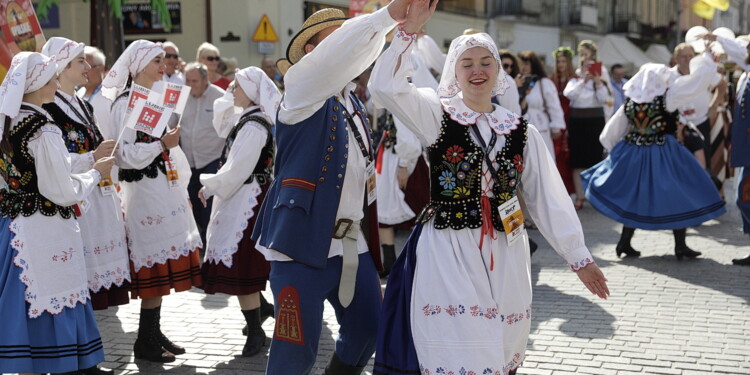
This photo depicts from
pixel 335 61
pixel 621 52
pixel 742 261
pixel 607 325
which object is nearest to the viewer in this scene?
pixel 335 61

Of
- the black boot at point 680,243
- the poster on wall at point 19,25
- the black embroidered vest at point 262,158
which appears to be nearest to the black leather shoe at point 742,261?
the black boot at point 680,243

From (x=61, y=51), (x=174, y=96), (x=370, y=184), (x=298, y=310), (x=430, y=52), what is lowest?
(x=298, y=310)

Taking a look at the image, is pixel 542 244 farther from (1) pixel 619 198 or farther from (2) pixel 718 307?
(2) pixel 718 307

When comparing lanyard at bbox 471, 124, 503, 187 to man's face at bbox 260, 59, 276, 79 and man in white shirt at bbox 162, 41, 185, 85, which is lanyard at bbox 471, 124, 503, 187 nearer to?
→ man in white shirt at bbox 162, 41, 185, 85

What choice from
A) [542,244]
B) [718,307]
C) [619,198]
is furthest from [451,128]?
[542,244]

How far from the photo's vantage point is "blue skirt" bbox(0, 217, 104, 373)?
425cm

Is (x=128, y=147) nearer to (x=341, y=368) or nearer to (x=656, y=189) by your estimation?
(x=341, y=368)

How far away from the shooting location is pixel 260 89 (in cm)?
548

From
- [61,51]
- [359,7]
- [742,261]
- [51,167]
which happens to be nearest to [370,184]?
[51,167]

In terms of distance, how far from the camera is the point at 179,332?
236 inches

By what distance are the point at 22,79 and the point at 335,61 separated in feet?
5.71

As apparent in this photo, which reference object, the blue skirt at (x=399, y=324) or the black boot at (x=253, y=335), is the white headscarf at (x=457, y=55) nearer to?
the blue skirt at (x=399, y=324)

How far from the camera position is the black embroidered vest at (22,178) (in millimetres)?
4242

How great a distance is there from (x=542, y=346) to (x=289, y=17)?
15.0 metres
